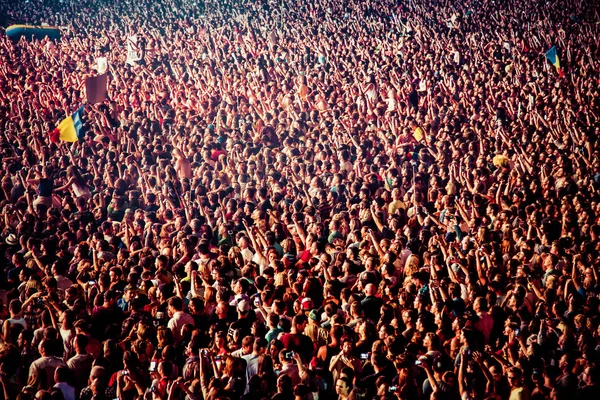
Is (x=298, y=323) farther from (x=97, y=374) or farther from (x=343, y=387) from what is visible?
(x=97, y=374)

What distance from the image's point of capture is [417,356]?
6094 millimetres

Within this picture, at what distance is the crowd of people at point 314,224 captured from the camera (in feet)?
19.8

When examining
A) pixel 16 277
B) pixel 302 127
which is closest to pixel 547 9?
pixel 302 127

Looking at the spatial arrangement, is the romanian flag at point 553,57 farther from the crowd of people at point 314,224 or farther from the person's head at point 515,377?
the person's head at point 515,377

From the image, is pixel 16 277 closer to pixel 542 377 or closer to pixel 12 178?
pixel 12 178

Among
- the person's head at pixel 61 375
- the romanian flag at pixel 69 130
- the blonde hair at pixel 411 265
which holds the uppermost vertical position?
the romanian flag at pixel 69 130

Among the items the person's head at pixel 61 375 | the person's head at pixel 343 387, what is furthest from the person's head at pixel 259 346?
the person's head at pixel 61 375

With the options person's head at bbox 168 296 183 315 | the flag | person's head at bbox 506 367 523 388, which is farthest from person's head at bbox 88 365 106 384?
the flag

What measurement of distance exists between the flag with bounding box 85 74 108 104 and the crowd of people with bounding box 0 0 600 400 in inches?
8.9

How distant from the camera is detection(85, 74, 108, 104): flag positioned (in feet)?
53.3

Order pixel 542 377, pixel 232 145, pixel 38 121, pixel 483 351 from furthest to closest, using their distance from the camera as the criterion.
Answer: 1. pixel 38 121
2. pixel 232 145
3. pixel 483 351
4. pixel 542 377

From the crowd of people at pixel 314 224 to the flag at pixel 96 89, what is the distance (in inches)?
8.9

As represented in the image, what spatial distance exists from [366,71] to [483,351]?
12.6 m

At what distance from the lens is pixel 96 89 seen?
1645 centimetres
